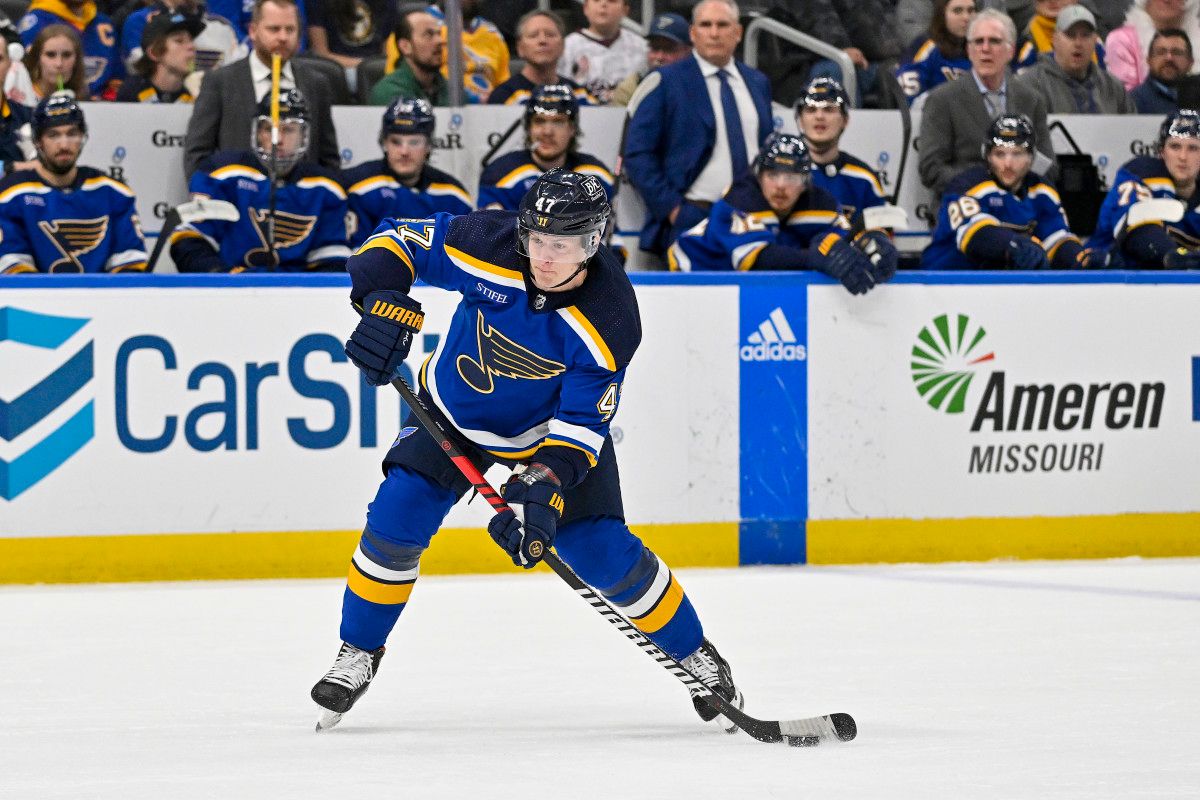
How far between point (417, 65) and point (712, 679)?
357 cm

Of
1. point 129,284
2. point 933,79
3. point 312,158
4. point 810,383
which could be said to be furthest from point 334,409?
point 933,79

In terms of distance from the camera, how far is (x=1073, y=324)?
575cm

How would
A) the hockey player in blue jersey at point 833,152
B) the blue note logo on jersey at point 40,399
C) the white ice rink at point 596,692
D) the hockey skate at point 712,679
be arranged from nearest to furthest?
1. the white ice rink at point 596,692
2. the hockey skate at point 712,679
3. the blue note logo on jersey at point 40,399
4. the hockey player in blue jersey at point 833,152

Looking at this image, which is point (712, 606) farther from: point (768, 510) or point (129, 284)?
point (129, 284)

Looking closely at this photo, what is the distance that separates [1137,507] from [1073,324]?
653mm

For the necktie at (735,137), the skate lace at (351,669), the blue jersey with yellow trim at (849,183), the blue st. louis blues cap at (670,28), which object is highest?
the blue st. louis blues cap at (670,28)

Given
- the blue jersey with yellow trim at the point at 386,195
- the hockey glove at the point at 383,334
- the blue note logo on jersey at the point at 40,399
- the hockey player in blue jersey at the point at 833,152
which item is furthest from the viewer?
the hockey player in blue jersey at the point at 833,152

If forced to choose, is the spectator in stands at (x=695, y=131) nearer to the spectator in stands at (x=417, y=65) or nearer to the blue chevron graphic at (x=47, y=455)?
the spectator in stands at (x=417, y=65)

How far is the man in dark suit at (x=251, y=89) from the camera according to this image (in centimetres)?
584

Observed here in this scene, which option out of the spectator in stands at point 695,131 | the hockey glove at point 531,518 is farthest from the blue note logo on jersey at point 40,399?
the hockey glove at point 531,518

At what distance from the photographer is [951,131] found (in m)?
6.45

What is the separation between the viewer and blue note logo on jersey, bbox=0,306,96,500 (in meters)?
5.09

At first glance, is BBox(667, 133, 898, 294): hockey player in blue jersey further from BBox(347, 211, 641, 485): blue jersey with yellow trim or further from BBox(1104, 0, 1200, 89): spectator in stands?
BBox(347, 211, 641, 485): blue jersey with yellow trim

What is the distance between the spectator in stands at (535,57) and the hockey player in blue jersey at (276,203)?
2.85ft
